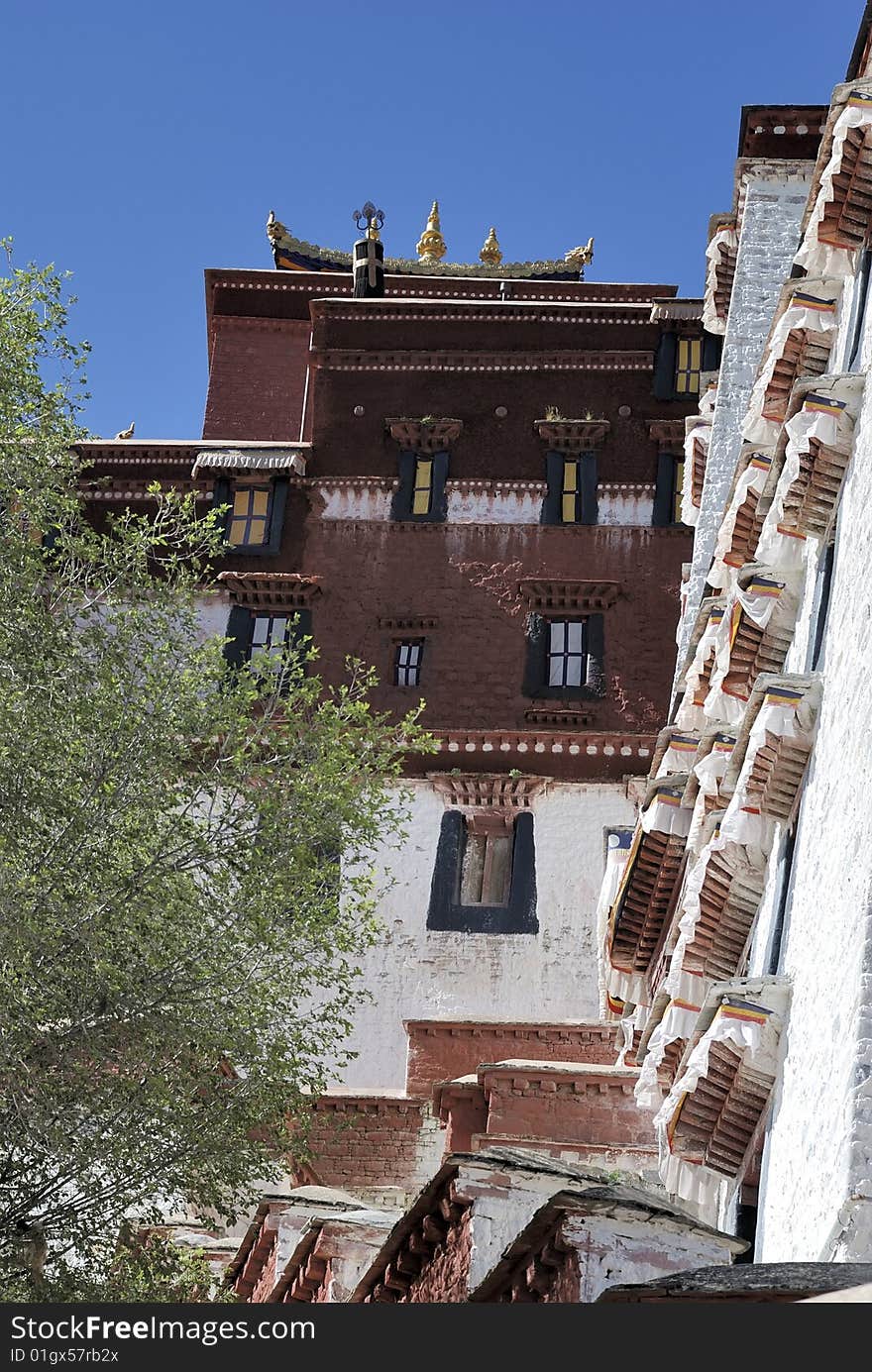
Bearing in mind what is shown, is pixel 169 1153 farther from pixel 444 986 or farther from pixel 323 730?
pixel 444 986

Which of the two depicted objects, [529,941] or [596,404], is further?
[596,404]

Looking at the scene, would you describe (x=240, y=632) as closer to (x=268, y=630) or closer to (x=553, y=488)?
(x=268, y=630)

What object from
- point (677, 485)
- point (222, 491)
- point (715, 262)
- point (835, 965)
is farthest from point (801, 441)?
point (222, 491)

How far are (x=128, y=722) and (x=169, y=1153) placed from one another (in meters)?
2.98

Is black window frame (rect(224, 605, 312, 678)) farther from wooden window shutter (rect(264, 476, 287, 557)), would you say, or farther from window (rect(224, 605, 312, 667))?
wooden window shutter (rect(264, 476, 287, 557))

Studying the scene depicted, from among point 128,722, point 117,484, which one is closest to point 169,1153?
point 128,722

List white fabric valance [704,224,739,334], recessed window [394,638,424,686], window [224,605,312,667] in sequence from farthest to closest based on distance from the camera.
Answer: window [224,605,312,667], recessed window [394,638,424,686], white fabric valance [704,224,739,334]

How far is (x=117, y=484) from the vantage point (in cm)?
3027

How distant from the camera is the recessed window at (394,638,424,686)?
28.6 m

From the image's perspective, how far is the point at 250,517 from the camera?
98.2 ft

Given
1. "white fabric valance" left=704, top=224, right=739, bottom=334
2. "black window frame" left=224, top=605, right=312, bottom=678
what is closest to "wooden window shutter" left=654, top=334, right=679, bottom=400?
"black window frame" left=224, top=605, right=312, bottom=678

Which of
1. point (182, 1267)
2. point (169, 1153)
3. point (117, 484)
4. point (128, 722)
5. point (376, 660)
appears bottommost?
point (182, 1267)

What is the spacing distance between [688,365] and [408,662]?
6.60m

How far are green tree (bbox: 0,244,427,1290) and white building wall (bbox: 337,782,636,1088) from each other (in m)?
10.5
